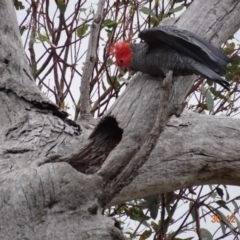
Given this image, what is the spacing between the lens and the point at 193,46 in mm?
2225

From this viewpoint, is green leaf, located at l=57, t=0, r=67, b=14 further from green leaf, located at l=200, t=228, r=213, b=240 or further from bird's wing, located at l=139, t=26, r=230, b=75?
green leaf, located at l=200, t=228, r=213, b=240

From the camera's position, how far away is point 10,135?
2061mm

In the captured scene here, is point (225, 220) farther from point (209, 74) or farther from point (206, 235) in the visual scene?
point (209, 74)

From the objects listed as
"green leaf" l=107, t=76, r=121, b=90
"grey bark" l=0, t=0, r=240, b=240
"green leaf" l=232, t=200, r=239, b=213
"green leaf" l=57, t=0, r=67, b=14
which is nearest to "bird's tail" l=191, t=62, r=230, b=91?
"grey bark" l=0, t=0, r=240, b=240

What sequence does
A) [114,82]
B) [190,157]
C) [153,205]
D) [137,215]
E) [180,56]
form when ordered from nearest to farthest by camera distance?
[190,157], [180,56], [153,205], [114,82], [137,215]

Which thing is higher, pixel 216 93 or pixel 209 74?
pixel 216 93

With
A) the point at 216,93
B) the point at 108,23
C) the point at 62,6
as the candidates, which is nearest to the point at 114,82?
the point at 108,23

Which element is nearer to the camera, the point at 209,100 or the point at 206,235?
the point at 209,100

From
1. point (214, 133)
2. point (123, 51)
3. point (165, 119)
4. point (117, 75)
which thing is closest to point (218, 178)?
point (214, 133)

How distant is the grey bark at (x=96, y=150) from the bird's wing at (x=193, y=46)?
0.13 metres

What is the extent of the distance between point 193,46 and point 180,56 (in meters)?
0.11

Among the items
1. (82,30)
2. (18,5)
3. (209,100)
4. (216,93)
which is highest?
(18,5)

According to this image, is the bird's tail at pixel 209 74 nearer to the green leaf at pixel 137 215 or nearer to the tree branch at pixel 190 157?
the tree branch at pixel 190 157

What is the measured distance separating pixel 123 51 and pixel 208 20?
0.38 metres
